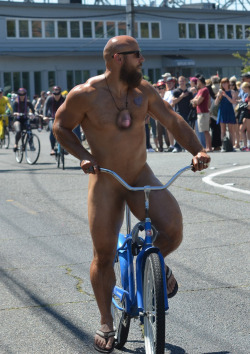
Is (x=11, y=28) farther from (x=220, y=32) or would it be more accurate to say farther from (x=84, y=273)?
(x=84, y=273)

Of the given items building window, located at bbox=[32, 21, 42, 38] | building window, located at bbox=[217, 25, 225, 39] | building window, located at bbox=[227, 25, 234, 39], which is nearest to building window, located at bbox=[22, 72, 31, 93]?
building window, located at bbox=[32, 21, 42, 38]

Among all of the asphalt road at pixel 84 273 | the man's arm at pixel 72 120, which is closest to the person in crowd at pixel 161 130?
the asphalt road at pixel 84 273

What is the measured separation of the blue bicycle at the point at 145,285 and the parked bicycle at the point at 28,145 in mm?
13433

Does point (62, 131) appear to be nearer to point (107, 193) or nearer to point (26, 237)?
point (107, 193)

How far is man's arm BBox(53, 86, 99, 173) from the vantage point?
4586 mm

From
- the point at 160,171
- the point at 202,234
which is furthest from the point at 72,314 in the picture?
the point at 160,171

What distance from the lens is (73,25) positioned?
61094 mm

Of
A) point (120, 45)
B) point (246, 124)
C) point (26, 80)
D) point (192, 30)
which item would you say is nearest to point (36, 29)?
point (26, 80)

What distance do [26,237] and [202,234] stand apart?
191 cm

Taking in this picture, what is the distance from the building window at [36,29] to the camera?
5859cm

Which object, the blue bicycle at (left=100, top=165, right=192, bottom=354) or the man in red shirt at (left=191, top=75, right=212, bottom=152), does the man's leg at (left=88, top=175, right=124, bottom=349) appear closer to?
the blue bicycle at (left=100, top=165, right=192, bottom=354)

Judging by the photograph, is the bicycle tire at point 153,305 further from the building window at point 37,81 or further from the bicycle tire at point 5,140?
the building window at point 37,81

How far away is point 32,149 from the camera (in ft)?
59.5

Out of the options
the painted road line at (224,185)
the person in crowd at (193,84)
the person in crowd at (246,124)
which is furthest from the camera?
the person in crowd at (193,84)
